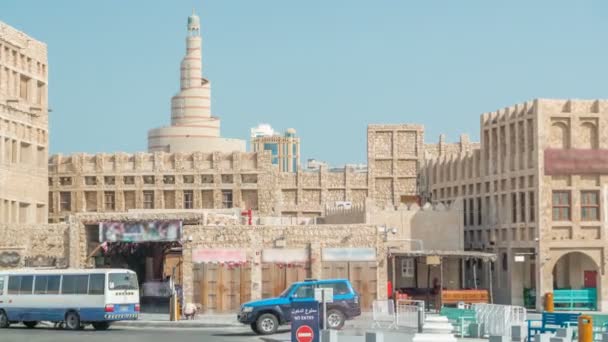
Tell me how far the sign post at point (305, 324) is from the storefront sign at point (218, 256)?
72.1 feet

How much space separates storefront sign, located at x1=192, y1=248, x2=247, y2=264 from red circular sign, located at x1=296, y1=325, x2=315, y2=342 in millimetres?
22835

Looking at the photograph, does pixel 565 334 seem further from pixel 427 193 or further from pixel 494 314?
pixel 427 193

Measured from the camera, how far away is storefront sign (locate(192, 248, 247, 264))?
53344 millimetres

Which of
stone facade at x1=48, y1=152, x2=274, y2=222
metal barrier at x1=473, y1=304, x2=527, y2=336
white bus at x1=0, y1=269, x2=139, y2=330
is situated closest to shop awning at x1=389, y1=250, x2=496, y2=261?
white bus at x1=0, y1=269, x2=139, y2=330

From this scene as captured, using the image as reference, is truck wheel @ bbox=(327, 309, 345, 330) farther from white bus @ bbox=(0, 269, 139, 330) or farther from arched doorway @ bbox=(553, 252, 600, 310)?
arched doorway @ bbox=(553, 252, 600, 310)

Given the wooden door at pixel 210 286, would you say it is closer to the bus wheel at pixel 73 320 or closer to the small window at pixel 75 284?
the bus wheel at pixel 73 320

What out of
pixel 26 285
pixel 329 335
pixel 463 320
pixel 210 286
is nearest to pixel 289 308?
pixel 463 320

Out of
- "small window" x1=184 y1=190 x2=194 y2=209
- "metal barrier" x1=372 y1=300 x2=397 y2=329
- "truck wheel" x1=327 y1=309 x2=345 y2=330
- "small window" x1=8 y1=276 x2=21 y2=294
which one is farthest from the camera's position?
"small window" x1=184 y1=190 x2=194 y2=209

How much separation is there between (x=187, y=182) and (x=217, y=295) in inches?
1220

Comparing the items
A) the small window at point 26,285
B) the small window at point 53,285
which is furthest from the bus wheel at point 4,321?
the small window at point 53,285

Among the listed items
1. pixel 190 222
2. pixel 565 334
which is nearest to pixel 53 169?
pixel 190 222

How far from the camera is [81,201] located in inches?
3310

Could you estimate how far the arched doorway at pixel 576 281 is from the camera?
55.5 meters

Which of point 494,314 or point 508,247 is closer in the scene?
point 494,314
